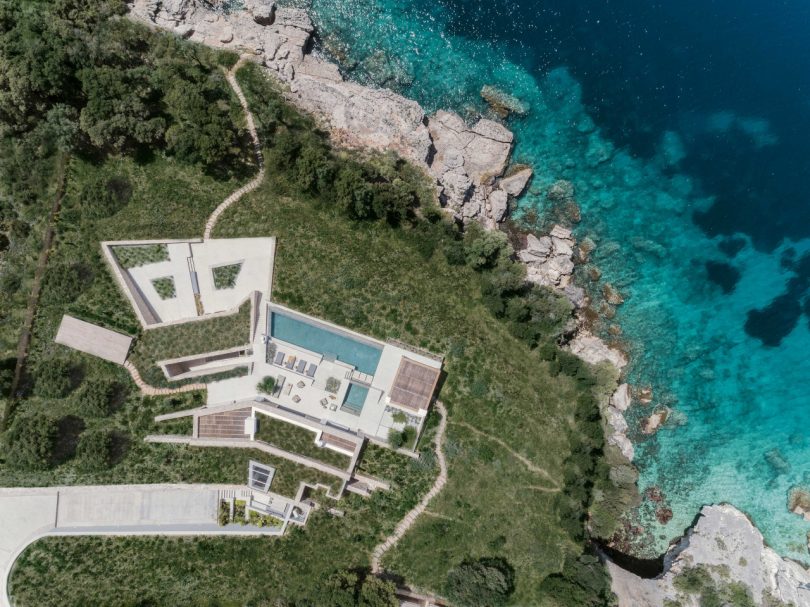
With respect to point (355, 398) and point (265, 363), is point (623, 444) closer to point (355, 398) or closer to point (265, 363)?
point (355, 398)

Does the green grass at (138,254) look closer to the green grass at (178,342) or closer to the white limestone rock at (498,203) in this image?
the green grass at (178,342)

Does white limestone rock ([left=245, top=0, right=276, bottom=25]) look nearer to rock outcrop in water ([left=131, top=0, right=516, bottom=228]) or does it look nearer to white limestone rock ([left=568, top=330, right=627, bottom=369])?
rock outcrop in water ([left=131, top=0, right=516, bottom=228])

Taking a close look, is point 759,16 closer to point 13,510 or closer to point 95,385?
point 95,385

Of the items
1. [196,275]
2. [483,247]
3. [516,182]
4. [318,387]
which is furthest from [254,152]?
[516,182]

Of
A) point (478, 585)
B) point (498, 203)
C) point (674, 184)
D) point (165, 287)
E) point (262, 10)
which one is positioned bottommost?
point (478, 585)

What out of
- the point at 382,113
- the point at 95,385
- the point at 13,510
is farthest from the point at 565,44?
the point at 13,510

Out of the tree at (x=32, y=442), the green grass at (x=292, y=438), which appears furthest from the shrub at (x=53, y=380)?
the green grass at (x=292, y=438)

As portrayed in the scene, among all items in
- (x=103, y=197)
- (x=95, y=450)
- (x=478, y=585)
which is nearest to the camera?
(x=95, y=450)
